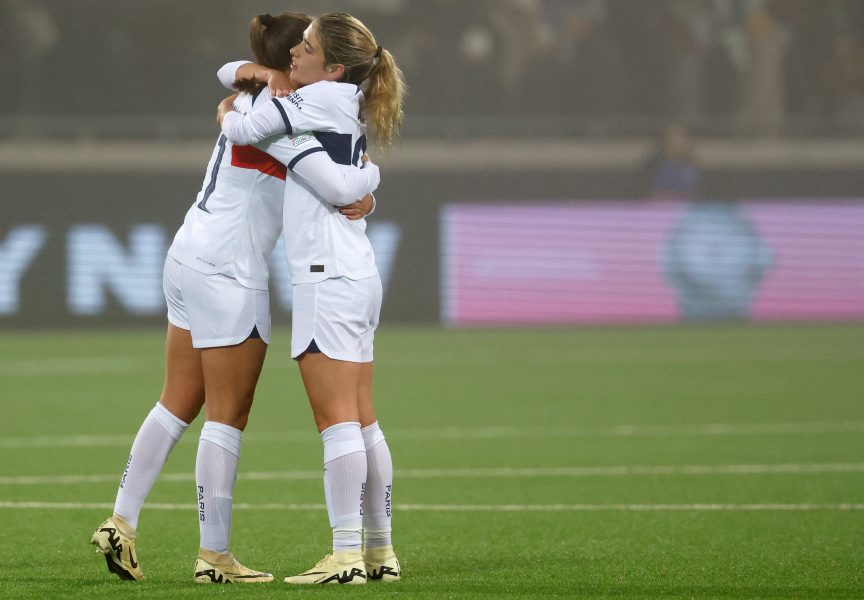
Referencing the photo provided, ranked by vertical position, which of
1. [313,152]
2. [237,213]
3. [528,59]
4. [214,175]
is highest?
[313,152]

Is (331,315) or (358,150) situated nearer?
(331,315)

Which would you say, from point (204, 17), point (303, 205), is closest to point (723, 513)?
point (303, 205)

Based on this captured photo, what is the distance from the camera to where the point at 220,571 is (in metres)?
4.57

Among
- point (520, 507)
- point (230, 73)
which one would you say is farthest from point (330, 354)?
point (520, 507)

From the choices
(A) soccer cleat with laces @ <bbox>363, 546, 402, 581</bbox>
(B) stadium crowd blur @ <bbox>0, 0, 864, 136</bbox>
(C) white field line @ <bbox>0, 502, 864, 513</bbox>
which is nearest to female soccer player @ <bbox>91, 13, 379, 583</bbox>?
(A) soccer cleat with laces @ <bbox>363, 546, 402, 581</bbox>

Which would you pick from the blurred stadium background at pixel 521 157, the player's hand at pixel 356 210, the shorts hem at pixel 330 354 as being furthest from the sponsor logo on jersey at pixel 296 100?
the blurred stadium background at pixel 521 157

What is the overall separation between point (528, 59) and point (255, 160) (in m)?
16.5

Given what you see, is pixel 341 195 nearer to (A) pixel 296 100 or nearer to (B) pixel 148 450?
(A) pixel 296 100

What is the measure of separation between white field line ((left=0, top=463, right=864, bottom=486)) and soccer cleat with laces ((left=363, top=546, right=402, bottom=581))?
2656mm

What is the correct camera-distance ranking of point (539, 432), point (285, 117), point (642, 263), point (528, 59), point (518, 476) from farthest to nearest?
point (528, 59)
point (642, 263)
point (539, 432)
point (518, 476)
point (285, 117)

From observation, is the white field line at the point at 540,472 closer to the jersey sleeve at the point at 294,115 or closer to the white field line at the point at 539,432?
the white field line at the point at 539,432

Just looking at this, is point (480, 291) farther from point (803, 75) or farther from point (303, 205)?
point (303, 205)

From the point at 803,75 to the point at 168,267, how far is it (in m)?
17.7

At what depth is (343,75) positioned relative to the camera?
4.45 m
